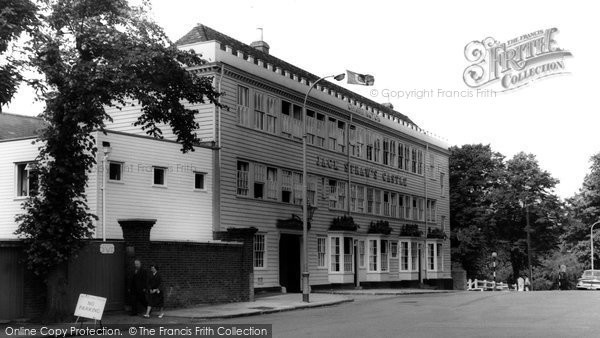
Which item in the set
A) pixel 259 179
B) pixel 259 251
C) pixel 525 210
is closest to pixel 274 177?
pixel 259 179

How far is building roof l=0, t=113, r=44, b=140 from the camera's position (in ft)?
118

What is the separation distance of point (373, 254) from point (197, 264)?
64.7ft

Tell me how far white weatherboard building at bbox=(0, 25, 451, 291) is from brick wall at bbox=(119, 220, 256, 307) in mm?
2976

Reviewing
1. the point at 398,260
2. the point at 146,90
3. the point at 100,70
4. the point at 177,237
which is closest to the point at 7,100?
the point at 100,70

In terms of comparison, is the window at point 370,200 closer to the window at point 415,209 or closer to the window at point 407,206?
the window at point 407,206

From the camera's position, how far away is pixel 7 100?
676 inches

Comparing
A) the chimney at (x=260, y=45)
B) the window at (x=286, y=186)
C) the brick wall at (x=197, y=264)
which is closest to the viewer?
the brick wall at (x=197, y=264)

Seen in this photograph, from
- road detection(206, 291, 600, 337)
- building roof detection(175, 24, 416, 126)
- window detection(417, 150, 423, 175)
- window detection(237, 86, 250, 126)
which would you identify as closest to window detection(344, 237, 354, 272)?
building roof detection(175, 24, 416, 126)

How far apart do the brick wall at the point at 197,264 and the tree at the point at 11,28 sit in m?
6.87

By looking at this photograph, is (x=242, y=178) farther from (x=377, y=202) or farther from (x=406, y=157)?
(x=406, y=157)

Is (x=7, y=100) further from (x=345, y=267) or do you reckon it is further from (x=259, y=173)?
(x=345, y=267)

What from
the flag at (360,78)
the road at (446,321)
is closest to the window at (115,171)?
the road at (446,321)

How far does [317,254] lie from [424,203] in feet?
53.1

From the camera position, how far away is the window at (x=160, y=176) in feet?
95.6
